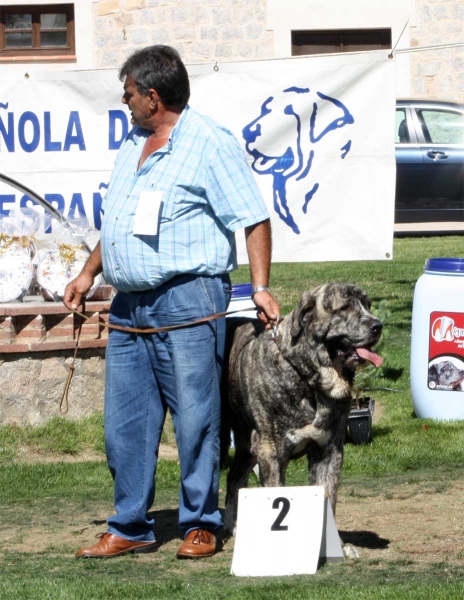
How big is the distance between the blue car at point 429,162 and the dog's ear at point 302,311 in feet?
34.6

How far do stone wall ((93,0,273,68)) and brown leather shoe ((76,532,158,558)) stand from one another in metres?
15.3

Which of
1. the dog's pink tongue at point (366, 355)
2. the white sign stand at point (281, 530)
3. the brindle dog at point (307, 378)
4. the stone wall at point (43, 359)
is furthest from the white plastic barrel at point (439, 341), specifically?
the white sign stand at point (281, 530)

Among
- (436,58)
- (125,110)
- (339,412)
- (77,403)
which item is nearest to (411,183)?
(436,58)

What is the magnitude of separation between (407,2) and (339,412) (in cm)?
1592

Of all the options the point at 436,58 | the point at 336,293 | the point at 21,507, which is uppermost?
the point at 436,58

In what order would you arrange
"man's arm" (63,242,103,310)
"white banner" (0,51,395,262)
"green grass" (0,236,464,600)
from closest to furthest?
"green grass" (0,236,464,600)
"man's arm" (63,242,103,310)
"white banner" (0,51,395,262)

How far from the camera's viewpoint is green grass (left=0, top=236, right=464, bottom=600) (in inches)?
185

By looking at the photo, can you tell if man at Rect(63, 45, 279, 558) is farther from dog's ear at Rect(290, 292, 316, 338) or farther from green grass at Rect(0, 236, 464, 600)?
green grass at Rect(0, 236, 464, 600)

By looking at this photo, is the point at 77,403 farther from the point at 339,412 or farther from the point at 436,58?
the point at 436,58

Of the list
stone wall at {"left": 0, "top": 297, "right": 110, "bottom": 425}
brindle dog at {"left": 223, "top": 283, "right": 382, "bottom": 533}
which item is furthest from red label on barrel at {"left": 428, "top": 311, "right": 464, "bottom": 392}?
brindle dog at {"left": 223, "top": 283, "right": 382, "bottom": 533}

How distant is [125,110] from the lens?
8.57 metres

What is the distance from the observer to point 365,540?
5566 mm

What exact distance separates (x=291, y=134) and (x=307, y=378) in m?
3.65

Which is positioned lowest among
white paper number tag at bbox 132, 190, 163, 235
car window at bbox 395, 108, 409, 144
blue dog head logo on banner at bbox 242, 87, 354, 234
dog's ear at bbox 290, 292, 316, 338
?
dog's ear at bbox 290, 292, 316, 338
